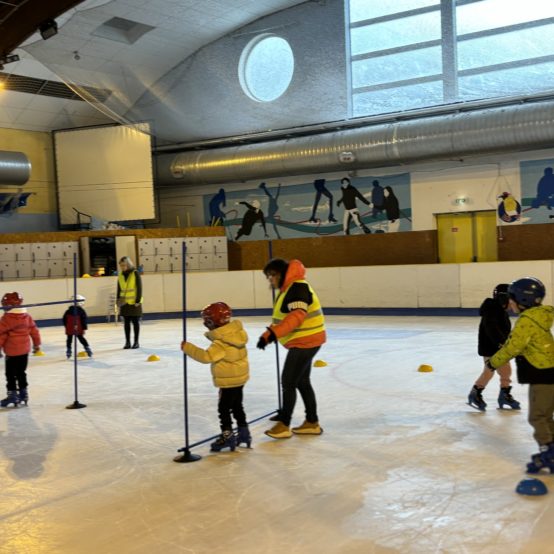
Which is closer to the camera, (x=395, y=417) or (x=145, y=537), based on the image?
(x=145, y=537)

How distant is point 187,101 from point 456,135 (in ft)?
25.0

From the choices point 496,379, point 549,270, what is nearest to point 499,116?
point 549,270

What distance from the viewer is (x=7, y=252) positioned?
19.1m

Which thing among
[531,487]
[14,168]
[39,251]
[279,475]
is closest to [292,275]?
[279,475]

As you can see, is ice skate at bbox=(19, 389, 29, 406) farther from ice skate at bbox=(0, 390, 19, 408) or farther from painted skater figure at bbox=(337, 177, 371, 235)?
painted skater figure at bbox=(337, 177, 371, 235)

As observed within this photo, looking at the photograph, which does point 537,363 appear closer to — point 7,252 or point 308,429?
point 308,429

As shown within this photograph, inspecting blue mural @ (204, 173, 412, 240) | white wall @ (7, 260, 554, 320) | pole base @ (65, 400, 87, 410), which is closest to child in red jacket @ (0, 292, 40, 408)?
pole base @ (65, 400, 87, 410)

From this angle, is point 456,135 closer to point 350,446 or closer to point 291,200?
point 291,200

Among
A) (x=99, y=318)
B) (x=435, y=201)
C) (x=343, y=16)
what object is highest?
(x=343, y=16)

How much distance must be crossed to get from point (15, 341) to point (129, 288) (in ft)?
15.5

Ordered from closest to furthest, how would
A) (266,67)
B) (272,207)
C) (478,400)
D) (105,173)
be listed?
1. (478,400)
2. (266,67)
3. (272,207)
4. (105,173)

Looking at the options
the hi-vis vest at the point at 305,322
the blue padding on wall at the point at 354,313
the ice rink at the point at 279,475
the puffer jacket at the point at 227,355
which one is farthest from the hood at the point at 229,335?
the blue padding on wall at the point at 354,313

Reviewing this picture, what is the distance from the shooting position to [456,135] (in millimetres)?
16625

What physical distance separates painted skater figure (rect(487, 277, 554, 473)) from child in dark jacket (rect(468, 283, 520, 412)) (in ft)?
4.68
